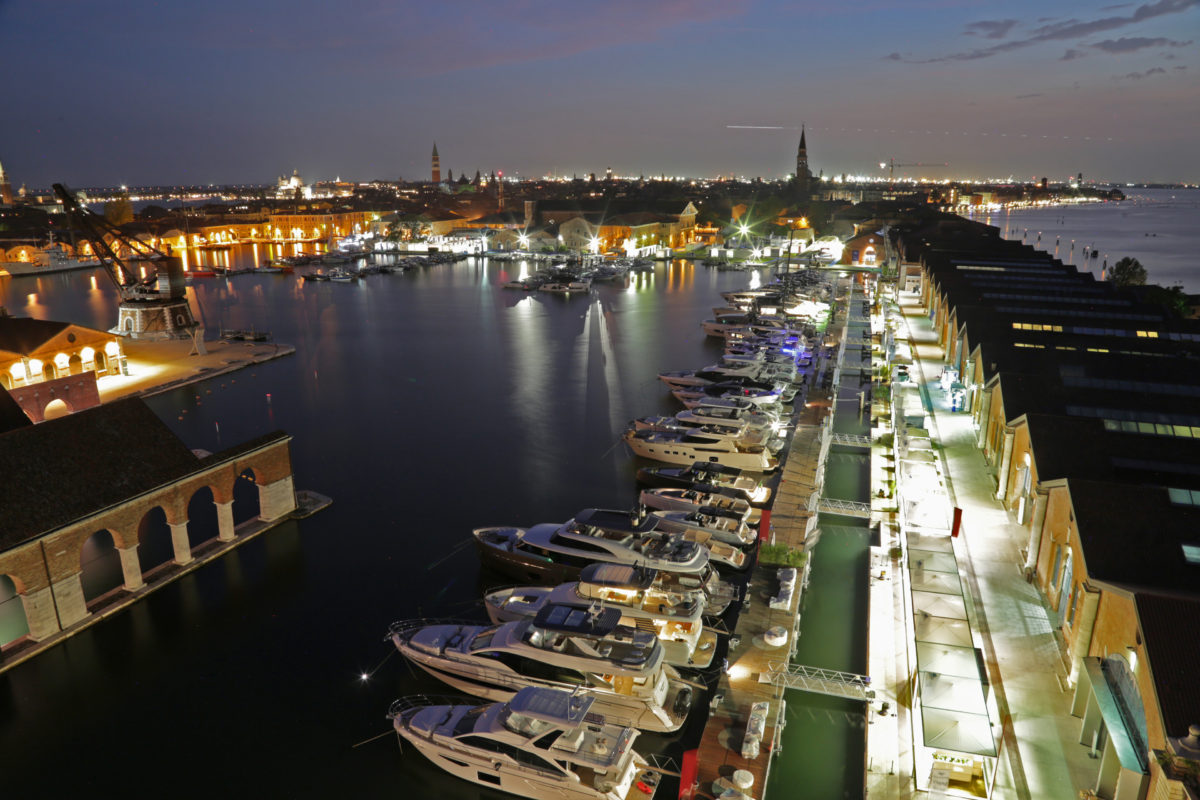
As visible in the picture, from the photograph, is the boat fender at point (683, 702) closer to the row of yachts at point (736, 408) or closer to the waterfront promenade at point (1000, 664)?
the waterfront promenade at point (1000, 664)

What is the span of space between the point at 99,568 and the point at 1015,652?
21598 mm

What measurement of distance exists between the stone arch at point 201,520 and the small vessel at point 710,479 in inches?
521

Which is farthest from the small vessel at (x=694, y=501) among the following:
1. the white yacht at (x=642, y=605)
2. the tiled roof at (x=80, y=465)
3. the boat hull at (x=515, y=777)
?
the tiled roof at (x=80, y=465)

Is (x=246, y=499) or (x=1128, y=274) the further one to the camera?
(x=1128, y=274)

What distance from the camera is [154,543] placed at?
21.1 metres

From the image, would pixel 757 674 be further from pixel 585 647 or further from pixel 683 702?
pixel 585 647

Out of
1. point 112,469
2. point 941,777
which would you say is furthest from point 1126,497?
point 112,469

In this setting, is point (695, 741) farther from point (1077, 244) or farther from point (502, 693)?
point (1077, 244)

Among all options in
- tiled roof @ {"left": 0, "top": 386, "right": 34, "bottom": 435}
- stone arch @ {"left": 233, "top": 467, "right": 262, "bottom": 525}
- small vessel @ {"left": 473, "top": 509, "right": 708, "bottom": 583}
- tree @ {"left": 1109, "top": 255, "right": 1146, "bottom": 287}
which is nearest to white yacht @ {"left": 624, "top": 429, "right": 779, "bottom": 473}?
small vessel @ {"left": 473, "top": 509, "right": 708, "bottom": 583}

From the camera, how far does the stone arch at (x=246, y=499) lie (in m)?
22.5

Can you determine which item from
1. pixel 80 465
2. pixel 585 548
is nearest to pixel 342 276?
pixel 80 465

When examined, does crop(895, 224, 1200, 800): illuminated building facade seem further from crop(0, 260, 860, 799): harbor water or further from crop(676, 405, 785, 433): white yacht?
crop(676, 405, 785, 433): white yacht

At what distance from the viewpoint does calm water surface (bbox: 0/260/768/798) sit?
44.4 feet

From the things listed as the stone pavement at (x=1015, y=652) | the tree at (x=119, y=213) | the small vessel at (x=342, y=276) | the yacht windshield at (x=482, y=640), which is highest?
the tree at (x=119, y=213)
